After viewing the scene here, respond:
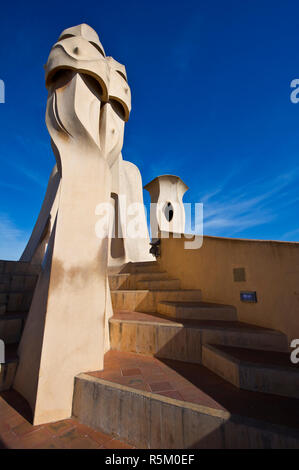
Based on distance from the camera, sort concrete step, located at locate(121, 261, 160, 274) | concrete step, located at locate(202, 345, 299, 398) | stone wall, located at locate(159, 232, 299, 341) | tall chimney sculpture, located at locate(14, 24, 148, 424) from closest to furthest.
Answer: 1. concrete step, located at locate(202, 345, 299, 398)
2. tall chimney sculpture, located at locate(14, 24, 148, 424)
3. stone wall, located at locate(159, 232, 299, 341)
4. concrete step, located at locate(121, 261, 160, 274)

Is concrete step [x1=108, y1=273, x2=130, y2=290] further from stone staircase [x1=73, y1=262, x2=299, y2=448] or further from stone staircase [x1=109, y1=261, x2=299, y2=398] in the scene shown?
stone staircase [x1=73, y1=262, x2=299, y2=448]

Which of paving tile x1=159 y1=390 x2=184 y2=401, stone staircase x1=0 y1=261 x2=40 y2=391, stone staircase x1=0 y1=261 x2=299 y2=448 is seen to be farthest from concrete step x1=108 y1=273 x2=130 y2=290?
paving tile x1=159 y1=390 x2=184 y2=401

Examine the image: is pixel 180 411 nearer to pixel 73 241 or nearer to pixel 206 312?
pixel 206 312

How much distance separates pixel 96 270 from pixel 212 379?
1824 mm

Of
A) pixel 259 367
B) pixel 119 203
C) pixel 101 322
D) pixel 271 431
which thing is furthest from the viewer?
pixel 119 203

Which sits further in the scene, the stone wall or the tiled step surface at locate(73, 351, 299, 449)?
the stone wall

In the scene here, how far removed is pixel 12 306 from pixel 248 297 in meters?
4.22

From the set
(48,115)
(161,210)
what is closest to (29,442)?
(48,115)

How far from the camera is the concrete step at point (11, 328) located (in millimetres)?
3004

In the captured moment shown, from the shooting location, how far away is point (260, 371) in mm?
1879

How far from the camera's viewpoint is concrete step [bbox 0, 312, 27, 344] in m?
3.00

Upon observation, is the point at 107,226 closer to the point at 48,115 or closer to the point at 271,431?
the point at 48,115

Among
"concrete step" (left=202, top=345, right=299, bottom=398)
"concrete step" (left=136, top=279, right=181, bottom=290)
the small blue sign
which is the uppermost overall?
"concrete step" (left=136, top=279, right=181, bottom=290)
